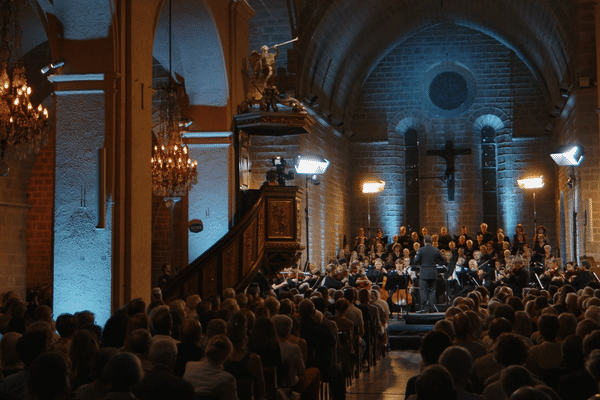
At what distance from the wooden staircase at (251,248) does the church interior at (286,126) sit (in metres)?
0.06

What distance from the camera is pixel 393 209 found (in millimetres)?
26391

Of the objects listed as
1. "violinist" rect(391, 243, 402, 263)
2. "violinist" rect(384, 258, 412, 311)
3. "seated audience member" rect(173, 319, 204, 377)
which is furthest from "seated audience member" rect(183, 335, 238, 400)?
"violinist" rect(391, 243, 402, 263)

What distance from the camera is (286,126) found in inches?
516

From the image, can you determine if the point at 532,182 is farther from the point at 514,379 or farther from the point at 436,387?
the point at 436,387

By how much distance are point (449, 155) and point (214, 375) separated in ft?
70.5

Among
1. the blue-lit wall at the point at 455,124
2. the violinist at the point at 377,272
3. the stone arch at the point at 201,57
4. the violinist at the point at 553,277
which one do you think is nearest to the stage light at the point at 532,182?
the blue-lit wall at the point at 455,124

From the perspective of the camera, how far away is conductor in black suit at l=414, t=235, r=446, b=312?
50.7 feet

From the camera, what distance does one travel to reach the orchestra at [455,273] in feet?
50.6

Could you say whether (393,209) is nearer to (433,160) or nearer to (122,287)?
(433,160)

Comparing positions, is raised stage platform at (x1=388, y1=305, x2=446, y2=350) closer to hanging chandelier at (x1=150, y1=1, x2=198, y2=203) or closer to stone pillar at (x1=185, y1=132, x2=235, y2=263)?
stone pillar at (x1=185, y1=132, x2=235, y2=263)

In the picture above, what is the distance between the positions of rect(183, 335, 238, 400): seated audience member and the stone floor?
14.6 ft

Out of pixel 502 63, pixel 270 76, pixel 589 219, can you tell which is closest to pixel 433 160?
pixel 502 63

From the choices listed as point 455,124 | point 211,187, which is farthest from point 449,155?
point 211,187

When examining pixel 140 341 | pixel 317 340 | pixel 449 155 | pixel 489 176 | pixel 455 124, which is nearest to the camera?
pixel 140 341
